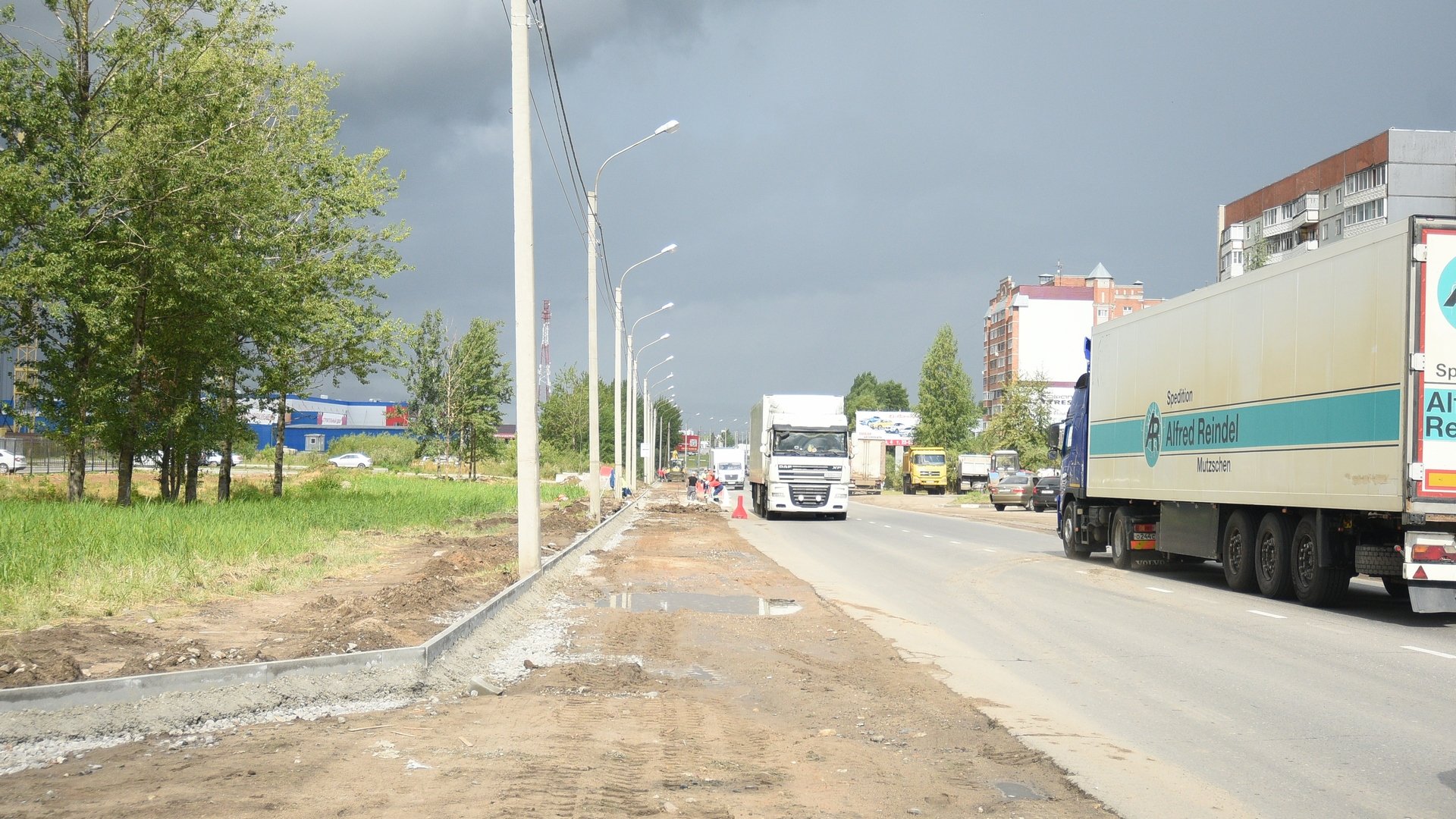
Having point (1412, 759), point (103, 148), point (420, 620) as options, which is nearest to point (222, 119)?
point (103, 148)

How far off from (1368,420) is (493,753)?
10.7 metres

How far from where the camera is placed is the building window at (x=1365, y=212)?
63156 millimetres

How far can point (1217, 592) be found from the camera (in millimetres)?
16516

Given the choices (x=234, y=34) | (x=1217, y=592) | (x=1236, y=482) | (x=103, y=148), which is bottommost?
(x=1217, y=592)

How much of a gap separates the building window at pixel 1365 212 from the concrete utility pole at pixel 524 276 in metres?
61.0

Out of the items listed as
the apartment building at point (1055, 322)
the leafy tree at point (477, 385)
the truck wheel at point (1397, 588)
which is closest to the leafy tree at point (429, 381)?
the leafy tree at point (477, 385)

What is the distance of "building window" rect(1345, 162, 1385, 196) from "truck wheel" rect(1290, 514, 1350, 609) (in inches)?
2239

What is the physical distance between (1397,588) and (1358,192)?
57452 millimetres

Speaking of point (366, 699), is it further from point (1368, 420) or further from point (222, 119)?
point (222, 119)

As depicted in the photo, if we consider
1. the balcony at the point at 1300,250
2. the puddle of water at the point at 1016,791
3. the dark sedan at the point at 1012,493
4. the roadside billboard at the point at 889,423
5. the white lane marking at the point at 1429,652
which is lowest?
the dark sedan at the point at 1012,493

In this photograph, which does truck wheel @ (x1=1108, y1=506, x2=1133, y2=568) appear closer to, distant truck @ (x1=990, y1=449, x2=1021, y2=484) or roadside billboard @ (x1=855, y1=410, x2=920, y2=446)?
distant truck @ (x1=990, y1=449, x2=1021, y2=484)

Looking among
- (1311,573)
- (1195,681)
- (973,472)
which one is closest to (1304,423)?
(1311,573)

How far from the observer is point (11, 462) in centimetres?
5928

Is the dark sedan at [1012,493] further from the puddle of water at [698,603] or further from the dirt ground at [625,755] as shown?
the dirt ground at [625,755]
